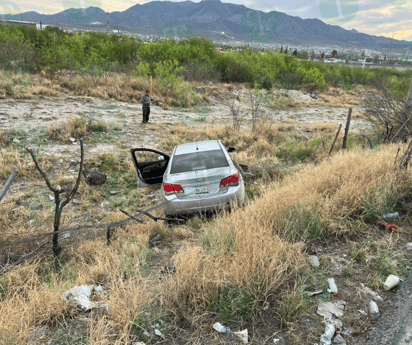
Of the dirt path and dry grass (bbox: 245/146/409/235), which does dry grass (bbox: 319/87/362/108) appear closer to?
the dirt path

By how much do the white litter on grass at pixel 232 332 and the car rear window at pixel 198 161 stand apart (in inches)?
148

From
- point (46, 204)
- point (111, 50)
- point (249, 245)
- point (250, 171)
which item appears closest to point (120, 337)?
point (249, 245)

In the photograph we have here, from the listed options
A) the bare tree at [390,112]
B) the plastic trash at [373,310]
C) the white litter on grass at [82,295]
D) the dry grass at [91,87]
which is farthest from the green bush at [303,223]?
the dry grass at [91,87]

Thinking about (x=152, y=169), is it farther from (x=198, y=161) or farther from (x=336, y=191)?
(x=336, y=191)

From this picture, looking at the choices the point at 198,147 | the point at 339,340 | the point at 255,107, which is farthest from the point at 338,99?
the point at 339,340

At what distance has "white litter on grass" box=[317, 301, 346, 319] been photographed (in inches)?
106

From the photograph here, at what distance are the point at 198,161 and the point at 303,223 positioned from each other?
290 cm

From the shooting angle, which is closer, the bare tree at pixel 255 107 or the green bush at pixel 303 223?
the green bush at pixel 303 223

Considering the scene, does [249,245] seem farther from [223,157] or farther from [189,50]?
[189,50]

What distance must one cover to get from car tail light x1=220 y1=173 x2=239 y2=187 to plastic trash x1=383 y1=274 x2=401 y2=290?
10.5ft

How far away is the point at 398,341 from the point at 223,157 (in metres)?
4.52

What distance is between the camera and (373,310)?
270 centimetres

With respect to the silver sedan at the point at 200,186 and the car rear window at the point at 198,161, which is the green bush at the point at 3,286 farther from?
the car rear window at the point at 198,161

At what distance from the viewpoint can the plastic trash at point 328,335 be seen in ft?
7.82
